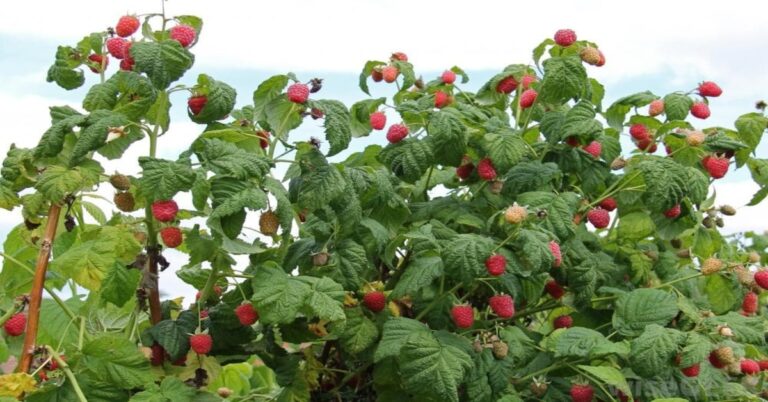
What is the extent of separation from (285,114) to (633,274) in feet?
4.10

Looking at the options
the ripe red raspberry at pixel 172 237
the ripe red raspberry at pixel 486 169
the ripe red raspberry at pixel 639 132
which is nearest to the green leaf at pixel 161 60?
the ripe red raspberry at pixel 172 237

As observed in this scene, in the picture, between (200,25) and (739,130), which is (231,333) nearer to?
(200,25)

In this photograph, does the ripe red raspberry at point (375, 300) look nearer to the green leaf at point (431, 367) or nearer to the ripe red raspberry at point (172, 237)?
the green leaf at point (431, 367)

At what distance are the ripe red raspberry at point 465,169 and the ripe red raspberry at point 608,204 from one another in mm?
403

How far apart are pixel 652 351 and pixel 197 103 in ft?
4.16

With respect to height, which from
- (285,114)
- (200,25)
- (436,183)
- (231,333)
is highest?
(200,25)

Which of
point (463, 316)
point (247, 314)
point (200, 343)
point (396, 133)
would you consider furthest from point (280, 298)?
point (396, 133)

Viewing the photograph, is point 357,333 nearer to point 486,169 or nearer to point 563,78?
point 486,169

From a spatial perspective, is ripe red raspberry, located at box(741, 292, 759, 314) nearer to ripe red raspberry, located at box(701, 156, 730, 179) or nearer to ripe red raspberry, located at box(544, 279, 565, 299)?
ripe red raspberry, located at box(701, 156, 730, 179)

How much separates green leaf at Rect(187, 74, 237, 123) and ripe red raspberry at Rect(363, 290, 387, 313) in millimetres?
595

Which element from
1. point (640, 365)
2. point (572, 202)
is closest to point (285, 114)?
point (572, 202)

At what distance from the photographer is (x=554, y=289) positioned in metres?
3.08

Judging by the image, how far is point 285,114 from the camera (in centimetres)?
269

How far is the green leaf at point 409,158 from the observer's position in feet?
9.20
